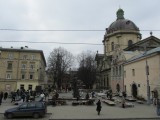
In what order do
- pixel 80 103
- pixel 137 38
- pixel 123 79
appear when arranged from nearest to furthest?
pixel 80 103 < pixel 123 79 < pixel 137 38

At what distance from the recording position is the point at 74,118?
64.6 ft

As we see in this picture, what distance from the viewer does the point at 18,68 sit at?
64.9m

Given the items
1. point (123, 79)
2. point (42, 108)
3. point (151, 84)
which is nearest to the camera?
point (42, 108)

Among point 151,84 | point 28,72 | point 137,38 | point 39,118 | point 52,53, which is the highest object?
point 137,38

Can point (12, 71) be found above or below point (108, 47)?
below

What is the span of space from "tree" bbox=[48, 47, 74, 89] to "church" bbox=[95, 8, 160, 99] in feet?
45.7

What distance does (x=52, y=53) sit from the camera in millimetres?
67875

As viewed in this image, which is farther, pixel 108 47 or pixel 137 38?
pixel 108 47

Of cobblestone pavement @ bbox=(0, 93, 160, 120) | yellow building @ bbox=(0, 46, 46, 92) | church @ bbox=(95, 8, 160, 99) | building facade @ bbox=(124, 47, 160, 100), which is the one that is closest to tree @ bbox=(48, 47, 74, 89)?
yellow building @ bbox=(0, 46, 46, 92)

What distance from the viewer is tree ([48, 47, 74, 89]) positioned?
6529 cm

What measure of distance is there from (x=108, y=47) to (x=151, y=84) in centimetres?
4707

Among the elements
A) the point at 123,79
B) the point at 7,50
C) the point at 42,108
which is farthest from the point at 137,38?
the point at 42,108

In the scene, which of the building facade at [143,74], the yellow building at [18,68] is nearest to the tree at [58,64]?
the yellow building at [18,68]

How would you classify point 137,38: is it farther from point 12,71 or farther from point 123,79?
point 12,71
